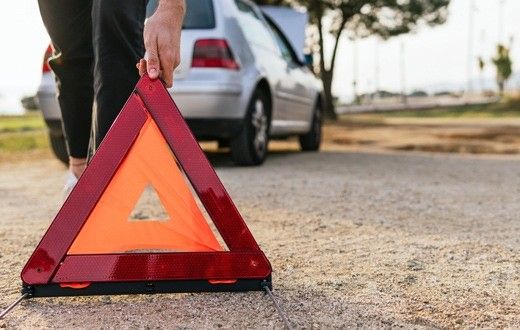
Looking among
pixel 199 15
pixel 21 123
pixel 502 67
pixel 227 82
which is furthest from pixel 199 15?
pixel 502 67

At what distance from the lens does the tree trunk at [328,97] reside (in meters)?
24.1

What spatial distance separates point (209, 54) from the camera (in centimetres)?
605

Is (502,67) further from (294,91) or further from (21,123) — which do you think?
(294,91)

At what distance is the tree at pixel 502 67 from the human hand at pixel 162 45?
166 ft

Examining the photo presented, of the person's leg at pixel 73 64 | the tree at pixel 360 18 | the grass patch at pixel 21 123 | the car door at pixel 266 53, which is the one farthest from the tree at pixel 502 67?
the person's leg at pixel 73 64

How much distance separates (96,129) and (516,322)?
1423 millimetres

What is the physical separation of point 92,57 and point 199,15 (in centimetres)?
351

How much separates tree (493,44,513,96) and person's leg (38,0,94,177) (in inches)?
1977

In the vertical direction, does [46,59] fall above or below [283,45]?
above

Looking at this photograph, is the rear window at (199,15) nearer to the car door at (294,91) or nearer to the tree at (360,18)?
the car door at (294,91)

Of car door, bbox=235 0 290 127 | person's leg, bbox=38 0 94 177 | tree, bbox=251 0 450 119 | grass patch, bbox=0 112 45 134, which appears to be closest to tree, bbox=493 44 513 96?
tree, bbox=251 0 450 119

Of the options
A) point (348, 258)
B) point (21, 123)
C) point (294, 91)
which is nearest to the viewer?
point (348, 258)

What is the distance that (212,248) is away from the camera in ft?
7.07

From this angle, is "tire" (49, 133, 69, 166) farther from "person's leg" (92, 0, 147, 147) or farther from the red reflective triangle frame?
the red reflective triangle frame
